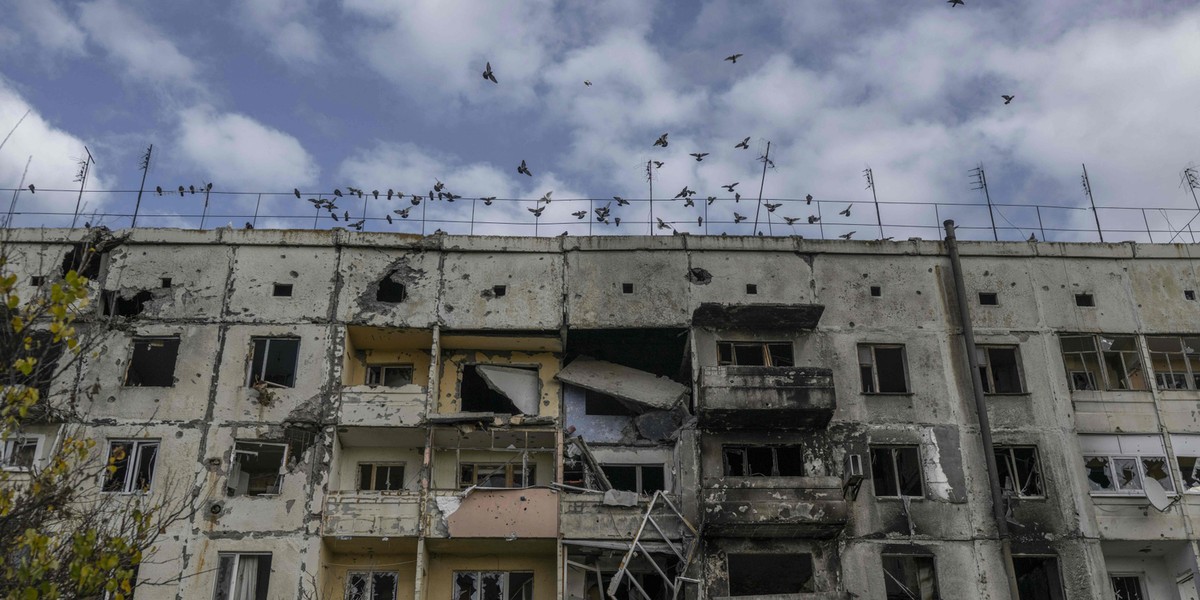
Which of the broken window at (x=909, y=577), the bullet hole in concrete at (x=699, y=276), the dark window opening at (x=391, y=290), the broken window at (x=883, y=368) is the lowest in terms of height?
the broken window at (x=909, y=577)

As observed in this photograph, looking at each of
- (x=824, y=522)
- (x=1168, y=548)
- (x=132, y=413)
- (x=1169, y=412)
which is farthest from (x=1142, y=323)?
(x=132, y=413)

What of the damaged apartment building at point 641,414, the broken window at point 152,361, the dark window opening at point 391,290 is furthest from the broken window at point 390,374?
the broken window at point 152,361

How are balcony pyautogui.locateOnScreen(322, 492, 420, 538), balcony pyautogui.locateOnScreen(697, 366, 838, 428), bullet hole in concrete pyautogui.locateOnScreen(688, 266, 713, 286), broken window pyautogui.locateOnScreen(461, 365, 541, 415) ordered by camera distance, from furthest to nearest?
bullet hole in concrete pyautogui.locateOnScreen(688, 266, 713, 286), broken window pyautogui.locateOnScreen(461, 365, 541, 415), balcony pyautogui.locateOnScreen(697, 366, 838, 428), balcony pyautogui.locateOnScreen(322, 492, 420, 538)

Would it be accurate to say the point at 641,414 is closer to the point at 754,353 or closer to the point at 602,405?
the point at 602,405

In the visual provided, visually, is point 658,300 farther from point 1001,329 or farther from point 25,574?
point 25,574

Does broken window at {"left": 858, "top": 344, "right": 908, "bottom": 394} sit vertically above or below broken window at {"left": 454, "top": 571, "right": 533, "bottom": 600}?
above

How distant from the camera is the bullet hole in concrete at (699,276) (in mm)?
32406

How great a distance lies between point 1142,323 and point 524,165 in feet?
62.8

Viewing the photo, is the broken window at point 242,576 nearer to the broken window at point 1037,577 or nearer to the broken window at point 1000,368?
the broken window at point 1037,577

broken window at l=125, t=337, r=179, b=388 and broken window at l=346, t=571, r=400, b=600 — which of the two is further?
broken window at l=125, t=337, r=179, b=388

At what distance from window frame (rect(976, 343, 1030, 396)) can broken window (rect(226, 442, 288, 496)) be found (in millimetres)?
19915

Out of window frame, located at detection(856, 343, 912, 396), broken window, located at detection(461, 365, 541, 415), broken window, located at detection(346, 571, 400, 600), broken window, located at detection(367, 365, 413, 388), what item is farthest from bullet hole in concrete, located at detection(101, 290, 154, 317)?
window frame, located at detection(856, 343, 912, 396)

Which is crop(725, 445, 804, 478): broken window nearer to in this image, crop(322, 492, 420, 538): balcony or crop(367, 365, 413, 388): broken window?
crop(322, 492, 420, 538): balcony

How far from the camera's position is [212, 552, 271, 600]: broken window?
28.1m
